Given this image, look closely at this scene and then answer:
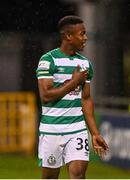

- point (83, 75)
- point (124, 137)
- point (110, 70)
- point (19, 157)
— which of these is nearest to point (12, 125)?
point (19, 157)

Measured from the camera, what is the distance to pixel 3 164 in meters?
19.1

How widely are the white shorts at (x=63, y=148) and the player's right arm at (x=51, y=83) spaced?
1.34 ft

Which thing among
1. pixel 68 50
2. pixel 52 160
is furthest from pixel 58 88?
pixel 52 160

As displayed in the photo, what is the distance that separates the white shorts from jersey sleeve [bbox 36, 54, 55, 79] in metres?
0.61

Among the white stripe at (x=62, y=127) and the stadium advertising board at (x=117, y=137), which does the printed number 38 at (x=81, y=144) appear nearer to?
the white stripe at (x=62, y=127)

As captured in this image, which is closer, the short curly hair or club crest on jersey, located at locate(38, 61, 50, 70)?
club crest on jersey, located at locate(38, 61, 50, 70)

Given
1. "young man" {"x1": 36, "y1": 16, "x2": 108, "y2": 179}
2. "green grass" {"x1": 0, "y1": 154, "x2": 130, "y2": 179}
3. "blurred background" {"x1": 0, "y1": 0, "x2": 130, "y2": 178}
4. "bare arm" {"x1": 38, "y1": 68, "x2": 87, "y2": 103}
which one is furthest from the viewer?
"blurred background" {"x1": 0, "y1": 0, "x2": 130, "y2": 178}

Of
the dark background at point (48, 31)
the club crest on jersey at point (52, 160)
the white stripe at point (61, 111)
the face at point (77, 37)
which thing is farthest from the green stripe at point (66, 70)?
the dark background at point (48, 31)

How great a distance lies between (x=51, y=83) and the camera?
9.66m

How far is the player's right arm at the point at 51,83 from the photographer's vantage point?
951 cm

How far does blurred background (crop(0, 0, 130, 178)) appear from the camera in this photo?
61.4 ft

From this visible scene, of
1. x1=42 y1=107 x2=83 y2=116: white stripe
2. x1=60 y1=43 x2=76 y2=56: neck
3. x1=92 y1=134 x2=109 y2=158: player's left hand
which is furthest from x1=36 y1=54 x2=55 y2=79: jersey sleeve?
x1=92 y1=134 x2=109 y2=158: player's left hand

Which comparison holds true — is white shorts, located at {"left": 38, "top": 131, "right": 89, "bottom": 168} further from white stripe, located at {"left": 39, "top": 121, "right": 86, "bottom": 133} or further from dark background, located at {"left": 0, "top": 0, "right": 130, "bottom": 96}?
dark background, located at {"left": 0, "top": 0, "right": 130, "bottom": 96}

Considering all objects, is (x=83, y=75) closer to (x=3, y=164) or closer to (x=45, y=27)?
(x=3, y=164)
